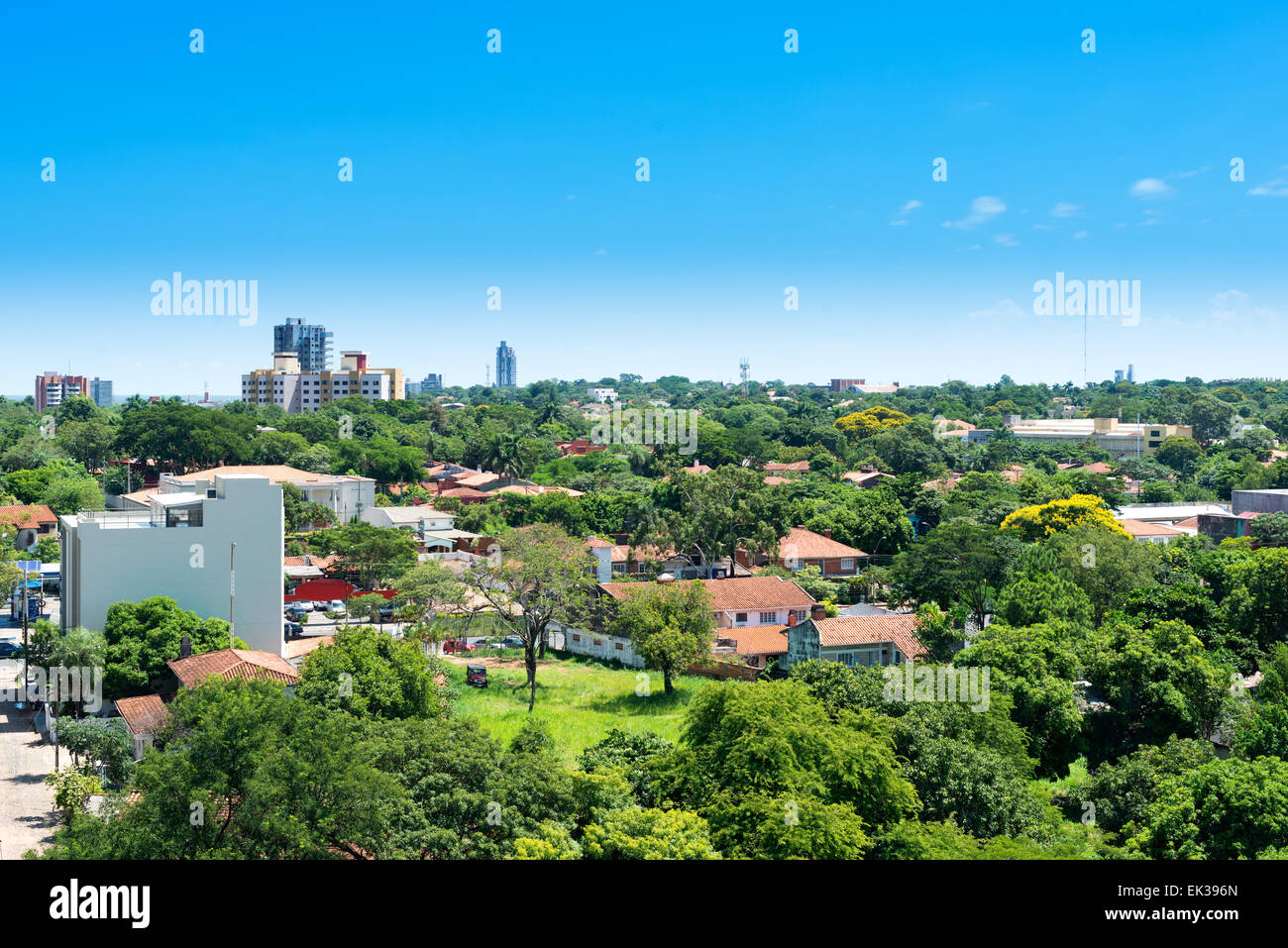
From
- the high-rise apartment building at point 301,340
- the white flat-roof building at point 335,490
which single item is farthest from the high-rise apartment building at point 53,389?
the white flat-roof building at point 335,490

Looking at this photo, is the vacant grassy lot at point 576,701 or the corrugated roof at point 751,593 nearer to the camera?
the vacant grassy lot at point 576,701

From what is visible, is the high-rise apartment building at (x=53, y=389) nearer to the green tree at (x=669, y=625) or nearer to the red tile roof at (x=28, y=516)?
the red tile roof at (x=28, y=516)

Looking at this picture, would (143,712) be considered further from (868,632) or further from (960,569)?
(960,569)

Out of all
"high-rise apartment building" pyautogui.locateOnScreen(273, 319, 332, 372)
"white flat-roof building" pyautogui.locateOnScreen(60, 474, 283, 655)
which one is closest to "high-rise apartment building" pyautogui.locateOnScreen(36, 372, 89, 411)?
"high-rise apartment building" pyautogui.locateOnScreen(273, 319, 332, 372)
